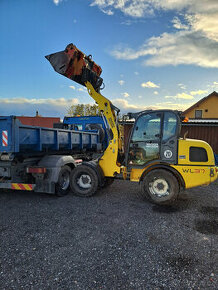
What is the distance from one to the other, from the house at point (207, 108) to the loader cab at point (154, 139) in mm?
22819

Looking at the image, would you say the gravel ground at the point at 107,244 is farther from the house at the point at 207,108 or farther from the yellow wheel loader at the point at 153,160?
the house at the point at 207,108

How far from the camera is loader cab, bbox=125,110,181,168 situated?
474 cm

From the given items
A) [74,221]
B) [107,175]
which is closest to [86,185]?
[107,175]

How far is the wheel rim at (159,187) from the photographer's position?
4.78 m

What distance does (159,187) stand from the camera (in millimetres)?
4824

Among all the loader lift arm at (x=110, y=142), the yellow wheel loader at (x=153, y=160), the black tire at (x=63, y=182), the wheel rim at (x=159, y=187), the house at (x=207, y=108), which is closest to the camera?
the yellow wheel loader at (x=153, y=160)

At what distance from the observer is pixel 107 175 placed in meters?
5.62

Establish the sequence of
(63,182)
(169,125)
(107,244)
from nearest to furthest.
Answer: (107,244), (169,125), (63,182)

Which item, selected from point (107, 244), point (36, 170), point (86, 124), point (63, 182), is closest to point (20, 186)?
point (36, 170)

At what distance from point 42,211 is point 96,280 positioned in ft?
8.07

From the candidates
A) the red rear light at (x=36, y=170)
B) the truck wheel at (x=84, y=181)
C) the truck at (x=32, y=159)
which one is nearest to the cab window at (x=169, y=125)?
the truck wheel at (x=84, y=181)

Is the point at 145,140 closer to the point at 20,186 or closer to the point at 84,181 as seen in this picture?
the point at 84,181

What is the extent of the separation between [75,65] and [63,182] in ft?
10.9

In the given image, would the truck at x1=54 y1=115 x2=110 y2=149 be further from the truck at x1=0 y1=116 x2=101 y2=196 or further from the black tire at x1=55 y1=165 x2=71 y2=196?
the black tire at x1=55 y1=165 x2=71 y2=196
